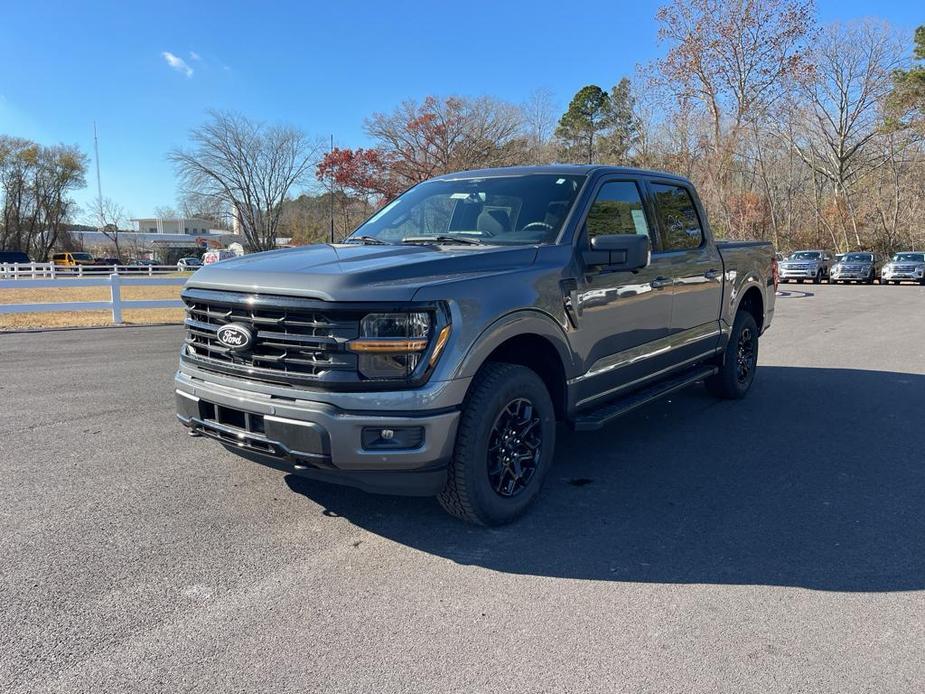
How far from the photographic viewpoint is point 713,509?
3926 millimetres

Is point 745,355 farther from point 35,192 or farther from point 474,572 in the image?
point 35,192

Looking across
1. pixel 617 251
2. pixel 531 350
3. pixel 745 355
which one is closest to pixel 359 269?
A: pixel 531 350

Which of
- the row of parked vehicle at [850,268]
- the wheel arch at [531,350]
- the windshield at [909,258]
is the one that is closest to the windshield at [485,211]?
the wheel arch at [531,350]

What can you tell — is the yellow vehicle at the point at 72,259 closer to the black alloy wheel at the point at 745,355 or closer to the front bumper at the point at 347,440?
the black alloy wheel at the point at 745,355

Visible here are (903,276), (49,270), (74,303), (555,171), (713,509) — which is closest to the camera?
(713,509)

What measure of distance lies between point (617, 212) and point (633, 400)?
133 centimetres

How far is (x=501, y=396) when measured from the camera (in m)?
3.44

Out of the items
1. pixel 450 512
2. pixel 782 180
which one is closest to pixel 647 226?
pixel 450 512

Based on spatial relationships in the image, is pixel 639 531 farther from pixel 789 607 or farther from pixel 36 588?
pixel 36 588

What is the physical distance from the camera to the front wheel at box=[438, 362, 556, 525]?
10.9 ft

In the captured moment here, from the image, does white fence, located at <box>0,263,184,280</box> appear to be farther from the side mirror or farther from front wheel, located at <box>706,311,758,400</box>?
the side mirror

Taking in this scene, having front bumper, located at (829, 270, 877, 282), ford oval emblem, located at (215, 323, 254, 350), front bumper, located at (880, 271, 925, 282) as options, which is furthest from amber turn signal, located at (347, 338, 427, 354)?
front bumper, located at (829, 270, 877, 282)

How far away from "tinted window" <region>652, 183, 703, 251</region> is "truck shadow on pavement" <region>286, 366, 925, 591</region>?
5.21 feet

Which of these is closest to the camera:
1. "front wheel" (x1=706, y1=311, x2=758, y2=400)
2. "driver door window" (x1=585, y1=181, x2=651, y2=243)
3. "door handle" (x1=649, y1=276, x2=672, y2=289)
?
"driver door window" (x1=585, y1=181, x2=651, y2=243)
